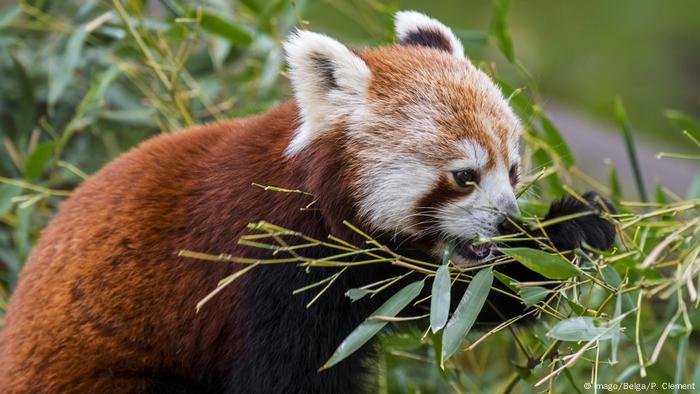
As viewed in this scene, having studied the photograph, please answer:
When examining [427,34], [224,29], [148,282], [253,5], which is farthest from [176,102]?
[427,34]

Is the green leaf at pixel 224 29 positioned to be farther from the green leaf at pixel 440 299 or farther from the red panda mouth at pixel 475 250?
the green leaf at pixel 440 299

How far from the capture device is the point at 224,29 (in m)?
4.14

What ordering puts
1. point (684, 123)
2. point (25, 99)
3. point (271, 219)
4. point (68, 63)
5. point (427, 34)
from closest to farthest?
point (271, 219) < point (427, 34) < point (684, 123) < point (68, 63) < point (25, 99)

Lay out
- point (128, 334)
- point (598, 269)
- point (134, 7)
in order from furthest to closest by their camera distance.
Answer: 1. point (134, 7)
2. point (128, 334)
3. point (598, 269)

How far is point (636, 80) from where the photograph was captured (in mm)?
9977

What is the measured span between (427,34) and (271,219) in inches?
32.9

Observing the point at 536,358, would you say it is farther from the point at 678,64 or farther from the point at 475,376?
the point at 678,64

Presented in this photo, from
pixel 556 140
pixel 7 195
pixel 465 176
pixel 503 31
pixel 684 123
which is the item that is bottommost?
pixel 7 195

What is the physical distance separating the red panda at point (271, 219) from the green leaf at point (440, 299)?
20 cm

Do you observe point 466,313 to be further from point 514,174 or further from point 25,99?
point 25,99

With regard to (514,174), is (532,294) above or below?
below

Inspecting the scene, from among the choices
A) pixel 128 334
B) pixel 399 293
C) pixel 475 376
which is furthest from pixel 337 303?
pixel 475 376

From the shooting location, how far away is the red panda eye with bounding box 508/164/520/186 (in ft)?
9.25

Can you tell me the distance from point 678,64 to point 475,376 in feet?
23.4
